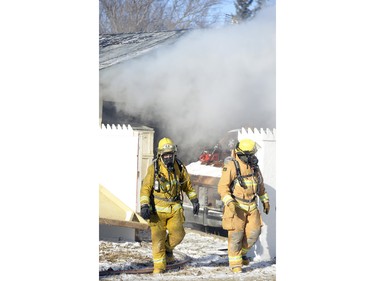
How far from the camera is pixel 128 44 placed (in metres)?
6.50

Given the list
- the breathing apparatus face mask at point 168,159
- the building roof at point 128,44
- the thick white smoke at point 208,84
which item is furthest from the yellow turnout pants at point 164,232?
the building roof at point 128,44

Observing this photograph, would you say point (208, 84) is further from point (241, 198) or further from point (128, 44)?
point (241, 198)

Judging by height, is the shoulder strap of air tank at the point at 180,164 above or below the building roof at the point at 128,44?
below

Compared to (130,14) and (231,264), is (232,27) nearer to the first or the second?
(130,14)

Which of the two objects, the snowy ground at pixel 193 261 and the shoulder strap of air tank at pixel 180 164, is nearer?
the snowy ground at pixel 193 261

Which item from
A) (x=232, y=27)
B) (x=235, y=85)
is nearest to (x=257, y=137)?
(x=235, y=85)

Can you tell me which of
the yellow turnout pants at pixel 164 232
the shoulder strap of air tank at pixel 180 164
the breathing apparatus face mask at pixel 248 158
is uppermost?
the breathing apparatus face mask at pixel 248 158

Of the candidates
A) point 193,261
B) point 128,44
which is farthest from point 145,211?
point 128,44

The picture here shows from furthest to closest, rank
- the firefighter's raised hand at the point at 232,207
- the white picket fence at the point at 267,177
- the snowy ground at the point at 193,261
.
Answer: the white picket fence at the point at 267,177, the firefighter's raised hand at the point at 232,207, the snowy ground at the point at 193,261

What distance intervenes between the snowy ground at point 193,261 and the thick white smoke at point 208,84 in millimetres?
741

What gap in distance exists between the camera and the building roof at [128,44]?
636cm

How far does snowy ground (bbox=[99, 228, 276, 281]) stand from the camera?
614 centimetres

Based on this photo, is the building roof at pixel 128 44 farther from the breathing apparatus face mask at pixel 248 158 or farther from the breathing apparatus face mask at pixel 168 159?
the breathing apparatus face mask at pixel 248 158
